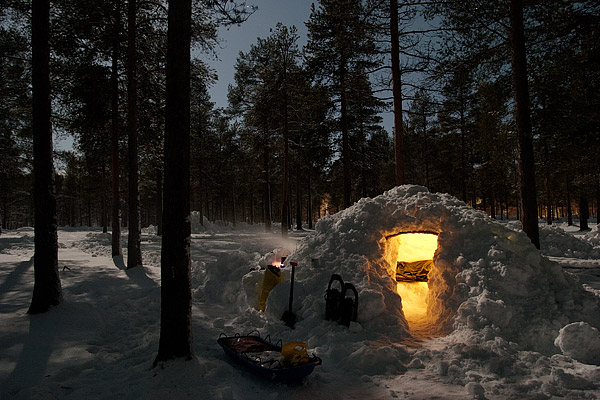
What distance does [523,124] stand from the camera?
8.66 metres

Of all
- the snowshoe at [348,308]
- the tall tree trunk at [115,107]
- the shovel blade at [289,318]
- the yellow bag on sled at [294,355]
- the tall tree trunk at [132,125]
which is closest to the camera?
the yellow bag on sled at [294,355]


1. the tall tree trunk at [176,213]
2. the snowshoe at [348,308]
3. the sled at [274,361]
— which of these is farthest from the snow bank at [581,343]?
the tall tree trunk at [176,213]

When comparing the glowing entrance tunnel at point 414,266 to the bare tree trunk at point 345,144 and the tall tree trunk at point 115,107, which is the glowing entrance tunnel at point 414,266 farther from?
the tall tree trunk at point 115,107

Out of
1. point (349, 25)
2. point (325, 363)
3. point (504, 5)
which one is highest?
point (349, 25)

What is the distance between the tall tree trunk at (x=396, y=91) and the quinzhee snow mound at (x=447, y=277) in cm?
328

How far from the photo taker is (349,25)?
11.8 m

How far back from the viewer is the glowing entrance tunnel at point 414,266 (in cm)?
928

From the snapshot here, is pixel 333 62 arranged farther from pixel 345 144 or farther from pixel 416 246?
pixel 416 246

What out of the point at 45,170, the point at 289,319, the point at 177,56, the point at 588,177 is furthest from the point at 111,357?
the point at 588,177

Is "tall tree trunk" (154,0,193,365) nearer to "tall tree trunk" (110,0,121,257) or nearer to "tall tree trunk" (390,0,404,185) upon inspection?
"tall tree trunk" (390,0,404,185)

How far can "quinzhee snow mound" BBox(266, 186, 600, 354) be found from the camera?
211 inches

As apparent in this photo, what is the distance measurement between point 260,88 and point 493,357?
1886 centimetres

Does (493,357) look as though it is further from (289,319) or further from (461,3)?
(461,3)

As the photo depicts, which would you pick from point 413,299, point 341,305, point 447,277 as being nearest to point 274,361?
point 341,305
